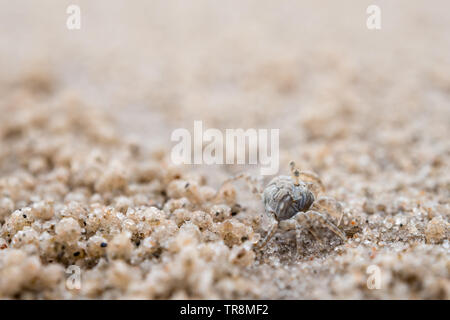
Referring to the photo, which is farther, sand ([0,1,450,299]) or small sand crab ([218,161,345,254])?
small sand crab ([218,161,345,254])

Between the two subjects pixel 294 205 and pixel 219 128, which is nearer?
pixel 294 205

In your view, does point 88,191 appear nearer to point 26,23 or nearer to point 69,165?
point 69,165

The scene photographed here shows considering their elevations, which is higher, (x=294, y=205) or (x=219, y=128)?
(x=219, y=128)
